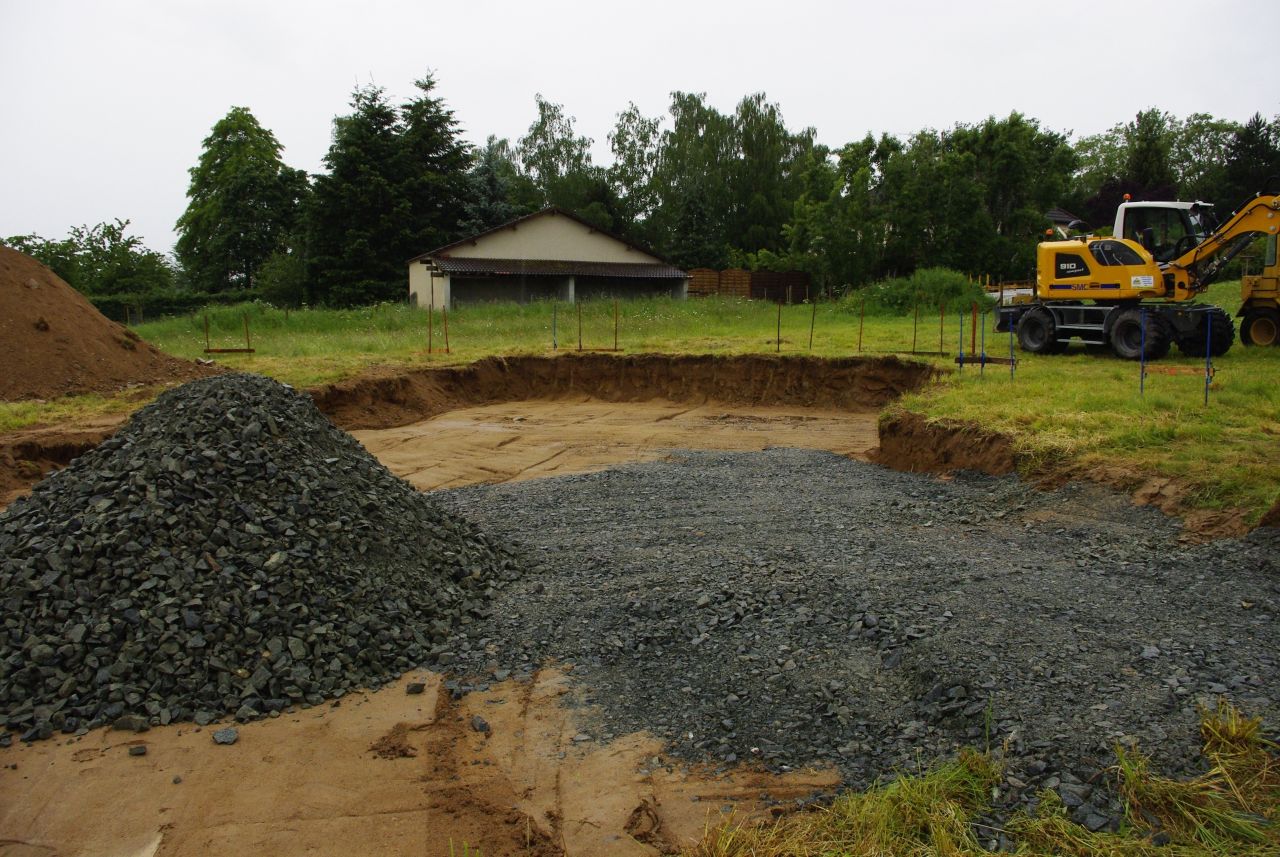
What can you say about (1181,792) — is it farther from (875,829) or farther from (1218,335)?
(1218,335)

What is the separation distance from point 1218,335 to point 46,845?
16.6 metres

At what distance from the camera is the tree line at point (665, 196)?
3553cm

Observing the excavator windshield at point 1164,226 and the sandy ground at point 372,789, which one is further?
the excavator windshield at point 1164,226

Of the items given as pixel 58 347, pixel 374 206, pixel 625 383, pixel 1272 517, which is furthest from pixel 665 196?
pixel 1272 517

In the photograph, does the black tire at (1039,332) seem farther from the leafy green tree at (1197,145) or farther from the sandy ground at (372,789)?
the leafy green tree at (1197,145)

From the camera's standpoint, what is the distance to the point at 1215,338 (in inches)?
578

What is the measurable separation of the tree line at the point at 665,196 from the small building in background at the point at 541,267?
15.7 feet

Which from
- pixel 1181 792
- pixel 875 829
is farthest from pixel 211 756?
pixel 1181 792

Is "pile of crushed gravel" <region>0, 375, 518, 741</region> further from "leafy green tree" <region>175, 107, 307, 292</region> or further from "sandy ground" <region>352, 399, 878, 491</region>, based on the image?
"leafy green tree" <region>175, 107, 307, 292</region>

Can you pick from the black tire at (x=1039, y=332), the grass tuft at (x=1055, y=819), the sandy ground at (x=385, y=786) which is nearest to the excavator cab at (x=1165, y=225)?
the black tire at (x=1039, y=332)

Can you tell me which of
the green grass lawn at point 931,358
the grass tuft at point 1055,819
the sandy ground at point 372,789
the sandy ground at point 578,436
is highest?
the green grass lawn at point 931,358

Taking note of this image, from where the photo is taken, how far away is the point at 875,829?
3.72m

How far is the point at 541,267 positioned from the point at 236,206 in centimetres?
2134

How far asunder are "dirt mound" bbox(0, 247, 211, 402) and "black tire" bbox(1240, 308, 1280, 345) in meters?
18.8
